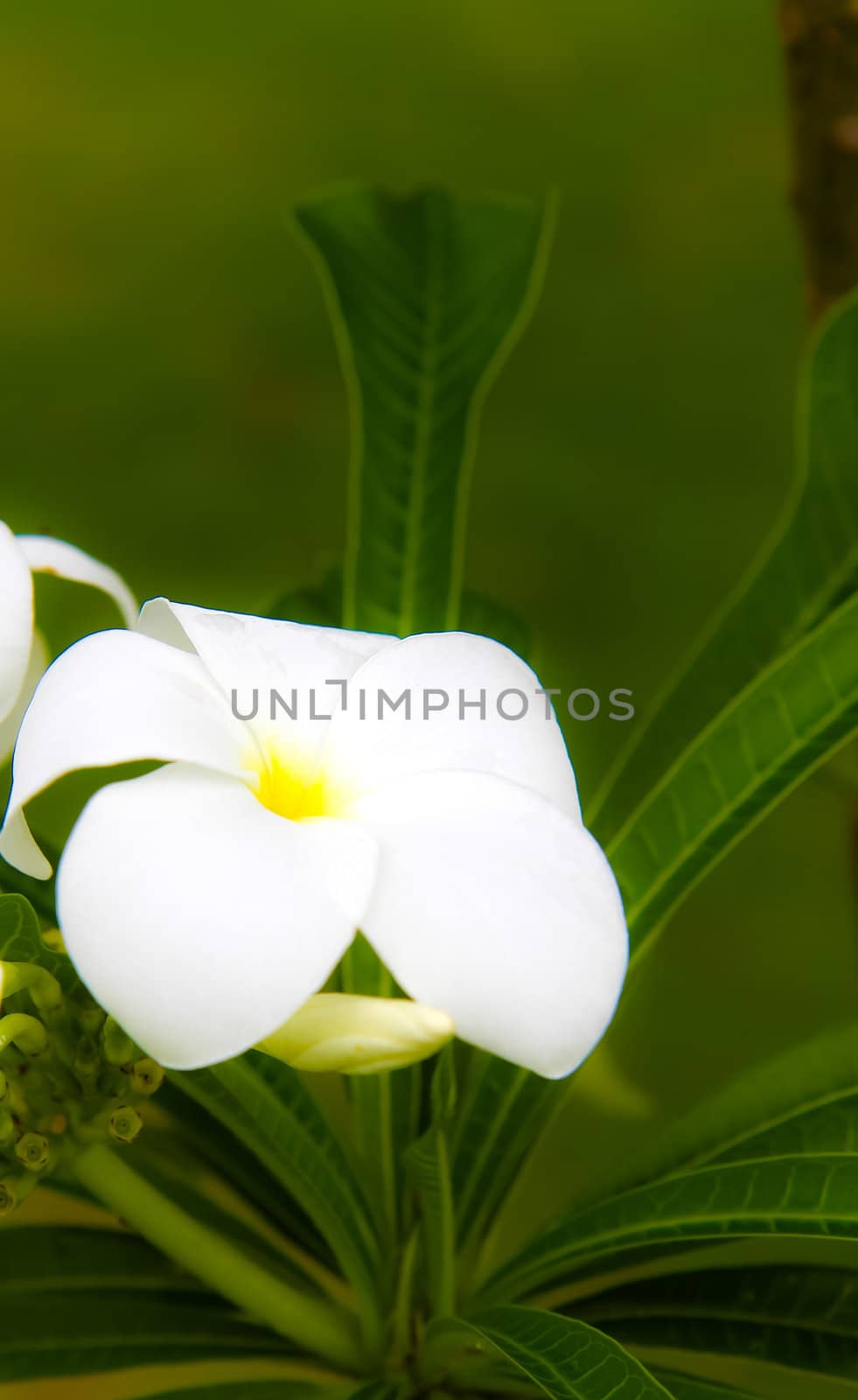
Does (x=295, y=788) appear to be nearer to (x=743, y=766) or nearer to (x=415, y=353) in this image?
(x=743, y=766)

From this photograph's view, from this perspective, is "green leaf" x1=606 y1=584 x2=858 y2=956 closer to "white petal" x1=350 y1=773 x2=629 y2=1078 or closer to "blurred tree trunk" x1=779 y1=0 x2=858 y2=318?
"white petal" x1=350 y1=773 x2=629 y2=1078

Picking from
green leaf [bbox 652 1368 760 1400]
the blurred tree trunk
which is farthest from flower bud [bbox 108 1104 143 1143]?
the blurred tree trunk

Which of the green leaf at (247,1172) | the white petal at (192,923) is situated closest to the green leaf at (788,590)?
the green leaf at (247,1172)

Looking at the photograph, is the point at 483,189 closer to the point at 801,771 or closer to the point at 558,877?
the point at 801,771

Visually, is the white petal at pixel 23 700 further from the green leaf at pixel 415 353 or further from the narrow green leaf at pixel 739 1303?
the narrow green leaf at pixel 739 1303

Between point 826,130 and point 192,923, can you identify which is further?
point 826,130

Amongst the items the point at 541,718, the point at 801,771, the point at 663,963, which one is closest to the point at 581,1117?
the point at 663,963

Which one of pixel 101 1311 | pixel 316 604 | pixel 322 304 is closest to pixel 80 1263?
pixel 101 1311
